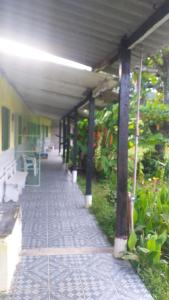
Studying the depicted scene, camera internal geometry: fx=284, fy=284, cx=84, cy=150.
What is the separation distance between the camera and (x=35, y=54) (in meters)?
3.80

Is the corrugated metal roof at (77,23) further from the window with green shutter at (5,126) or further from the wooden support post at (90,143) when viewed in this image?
the window with green shutter at (5,126)

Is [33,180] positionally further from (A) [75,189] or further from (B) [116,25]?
(B) [116,25]

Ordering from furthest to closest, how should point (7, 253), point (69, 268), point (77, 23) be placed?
point (69, 268)
point (77, 23)
point (7, 253)

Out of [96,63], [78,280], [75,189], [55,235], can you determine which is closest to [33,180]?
[75,189]

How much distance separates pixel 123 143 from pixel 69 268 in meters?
1.52

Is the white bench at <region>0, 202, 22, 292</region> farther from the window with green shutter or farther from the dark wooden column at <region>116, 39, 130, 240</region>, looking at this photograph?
the window with green shutter

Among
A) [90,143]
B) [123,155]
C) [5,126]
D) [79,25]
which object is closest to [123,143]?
[123,155]

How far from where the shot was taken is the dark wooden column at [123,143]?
319cm

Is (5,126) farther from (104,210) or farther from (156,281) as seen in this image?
(156,281)

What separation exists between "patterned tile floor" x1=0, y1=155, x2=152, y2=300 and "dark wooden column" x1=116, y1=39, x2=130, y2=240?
465 mm

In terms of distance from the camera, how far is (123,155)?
10.9 ft

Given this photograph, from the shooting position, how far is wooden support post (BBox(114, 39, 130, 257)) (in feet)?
10.5

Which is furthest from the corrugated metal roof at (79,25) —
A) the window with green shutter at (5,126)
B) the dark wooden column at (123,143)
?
the window with green shutter at (5,126)

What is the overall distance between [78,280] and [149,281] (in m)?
0.72
